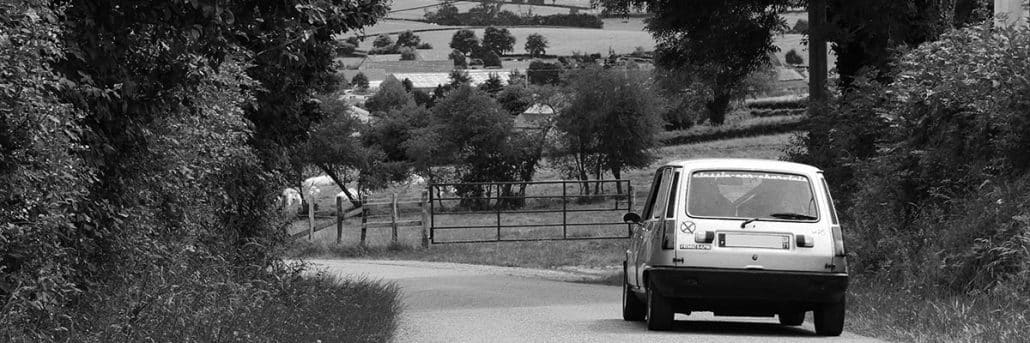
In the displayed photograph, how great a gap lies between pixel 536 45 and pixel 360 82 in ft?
64.9

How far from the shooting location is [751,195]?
44.0ft

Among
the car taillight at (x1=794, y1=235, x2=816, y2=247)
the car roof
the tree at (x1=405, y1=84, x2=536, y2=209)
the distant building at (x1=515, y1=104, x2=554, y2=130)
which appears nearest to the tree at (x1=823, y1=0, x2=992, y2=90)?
the car roof

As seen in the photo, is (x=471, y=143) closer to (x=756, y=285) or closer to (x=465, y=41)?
(x=756, y=285)

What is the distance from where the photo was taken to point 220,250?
14.2 meters

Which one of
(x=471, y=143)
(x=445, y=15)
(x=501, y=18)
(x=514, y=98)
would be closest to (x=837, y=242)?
(x=471, y=143)

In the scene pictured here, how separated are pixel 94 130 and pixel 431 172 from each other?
235 feet

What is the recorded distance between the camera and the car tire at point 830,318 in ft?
43.4

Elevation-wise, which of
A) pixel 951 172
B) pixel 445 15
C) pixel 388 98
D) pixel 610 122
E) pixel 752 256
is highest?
pixel 445 15

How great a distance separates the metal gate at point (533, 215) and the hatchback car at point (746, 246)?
81.9 feet

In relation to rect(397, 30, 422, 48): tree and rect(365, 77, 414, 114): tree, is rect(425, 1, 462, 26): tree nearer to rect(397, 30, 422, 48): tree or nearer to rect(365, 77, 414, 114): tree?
rect(397, 30, 422, 48): tree

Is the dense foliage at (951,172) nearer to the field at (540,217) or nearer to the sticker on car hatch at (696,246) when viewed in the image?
the sticker on car hatch at (696,246)

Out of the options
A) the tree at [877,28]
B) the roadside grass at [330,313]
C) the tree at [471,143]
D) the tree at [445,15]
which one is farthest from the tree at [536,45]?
the roadside grass at [330,313]

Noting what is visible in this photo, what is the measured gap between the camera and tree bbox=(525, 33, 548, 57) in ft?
527

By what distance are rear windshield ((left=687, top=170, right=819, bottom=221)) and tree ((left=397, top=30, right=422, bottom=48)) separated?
6442 inches
